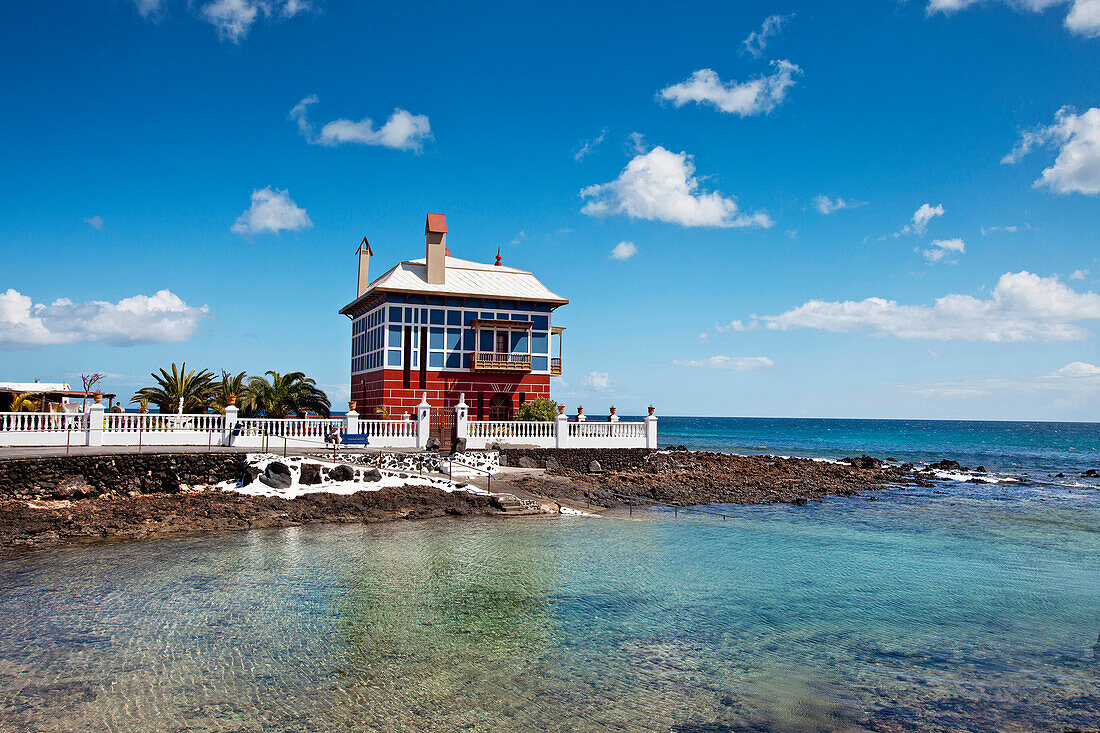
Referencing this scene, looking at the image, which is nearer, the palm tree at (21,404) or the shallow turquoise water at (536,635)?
the shallow turquoise water at (536,635)

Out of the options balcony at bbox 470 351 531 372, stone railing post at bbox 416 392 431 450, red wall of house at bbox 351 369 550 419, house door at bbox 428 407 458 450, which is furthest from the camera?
balcony at bbox 470 351 531 372

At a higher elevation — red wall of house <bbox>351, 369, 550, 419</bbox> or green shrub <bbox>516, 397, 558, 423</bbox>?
red wall of house <bbox>351, 369, 550, 419</bbox>

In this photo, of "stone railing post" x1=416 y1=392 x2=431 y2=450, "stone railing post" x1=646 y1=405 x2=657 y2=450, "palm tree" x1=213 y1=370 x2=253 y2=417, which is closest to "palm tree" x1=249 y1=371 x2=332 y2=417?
"palm tree" x1=213 y1=370 x2=253 y2=417

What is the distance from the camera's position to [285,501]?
1700 cm

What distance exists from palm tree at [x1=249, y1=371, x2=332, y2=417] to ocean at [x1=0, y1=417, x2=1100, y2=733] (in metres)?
14.5

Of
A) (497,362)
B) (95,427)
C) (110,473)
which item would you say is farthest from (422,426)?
(95,427)

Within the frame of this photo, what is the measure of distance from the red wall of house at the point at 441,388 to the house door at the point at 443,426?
329 mm

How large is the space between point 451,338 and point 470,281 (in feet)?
9.43

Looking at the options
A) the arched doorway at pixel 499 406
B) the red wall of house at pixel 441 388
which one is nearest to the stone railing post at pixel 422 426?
the red wall of house at pixel 441 388

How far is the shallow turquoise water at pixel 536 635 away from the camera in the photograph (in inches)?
257

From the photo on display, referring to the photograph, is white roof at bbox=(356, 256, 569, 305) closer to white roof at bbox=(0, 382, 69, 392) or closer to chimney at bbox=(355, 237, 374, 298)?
chimney at bbox=(355, 237, 374, 298)

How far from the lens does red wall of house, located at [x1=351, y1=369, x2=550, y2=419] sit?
2802 cm

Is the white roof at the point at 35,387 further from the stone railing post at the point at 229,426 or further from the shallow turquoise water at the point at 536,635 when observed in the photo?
the shallow turquoise water at the point at 536,635

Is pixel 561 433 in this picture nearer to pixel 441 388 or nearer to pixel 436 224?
pixel 441 388
